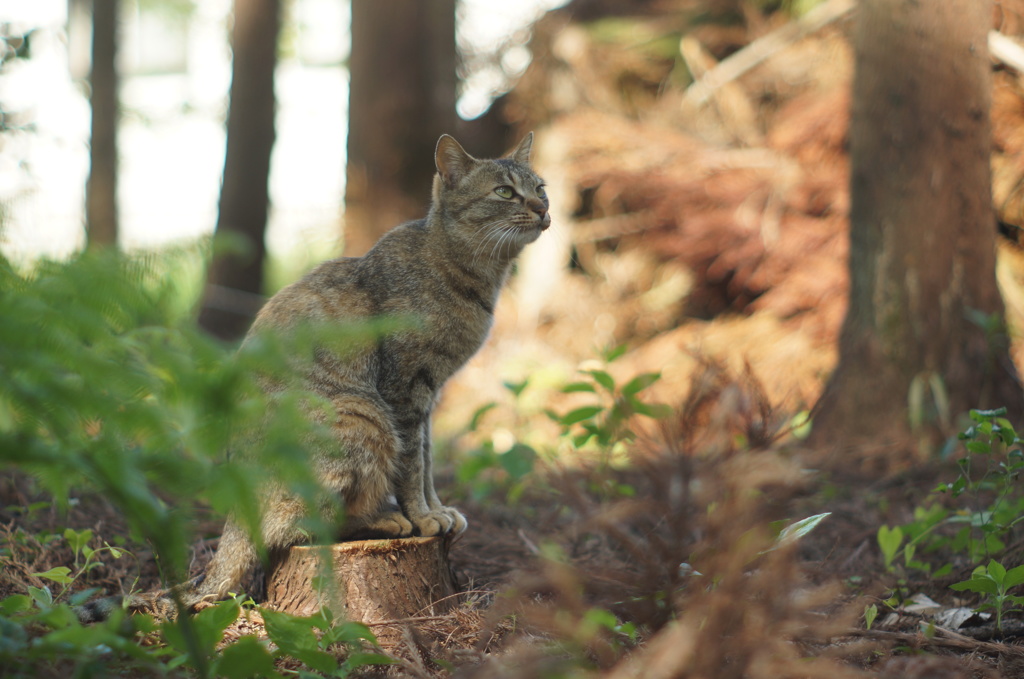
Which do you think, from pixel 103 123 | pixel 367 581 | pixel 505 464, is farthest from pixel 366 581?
pixel 103 123

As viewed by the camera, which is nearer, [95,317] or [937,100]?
[95,317]

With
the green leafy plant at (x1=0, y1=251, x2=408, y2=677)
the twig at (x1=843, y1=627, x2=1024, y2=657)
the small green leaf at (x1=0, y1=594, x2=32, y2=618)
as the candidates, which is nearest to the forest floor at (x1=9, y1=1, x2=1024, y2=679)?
the twig at (x1=843, y1=627, x2=1024, y2=657)

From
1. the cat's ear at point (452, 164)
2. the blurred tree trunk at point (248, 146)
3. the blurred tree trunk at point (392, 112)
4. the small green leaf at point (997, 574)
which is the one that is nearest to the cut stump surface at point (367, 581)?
the small green leaf at point (997, 574)

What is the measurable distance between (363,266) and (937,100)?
2.99m

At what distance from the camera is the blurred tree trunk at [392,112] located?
5336 millimetres

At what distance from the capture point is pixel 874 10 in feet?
12.8

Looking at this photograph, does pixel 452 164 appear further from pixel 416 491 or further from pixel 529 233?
pixel 416 491

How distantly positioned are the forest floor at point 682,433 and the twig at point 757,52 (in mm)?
107

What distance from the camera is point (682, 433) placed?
1637 millimetres

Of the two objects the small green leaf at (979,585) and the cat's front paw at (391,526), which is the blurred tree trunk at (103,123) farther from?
the small green leaf at (979,585)

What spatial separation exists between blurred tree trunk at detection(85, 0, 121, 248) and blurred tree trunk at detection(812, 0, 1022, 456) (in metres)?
9.49

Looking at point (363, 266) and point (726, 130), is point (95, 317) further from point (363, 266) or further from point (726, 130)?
point (726, 130)

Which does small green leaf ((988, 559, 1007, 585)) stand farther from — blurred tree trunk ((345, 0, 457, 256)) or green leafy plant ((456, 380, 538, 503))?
blurred tree trunk ((345, 0, 457, 256))

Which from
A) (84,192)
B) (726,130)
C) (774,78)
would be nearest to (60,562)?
(726,130)
